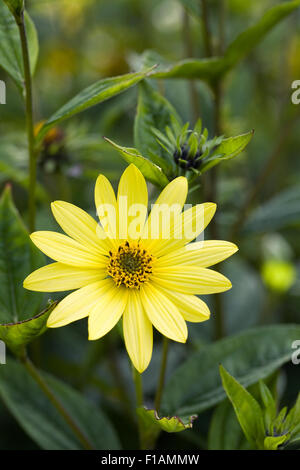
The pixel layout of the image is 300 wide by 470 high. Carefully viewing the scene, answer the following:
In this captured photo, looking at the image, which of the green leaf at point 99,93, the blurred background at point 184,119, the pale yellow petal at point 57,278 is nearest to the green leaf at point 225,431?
the blurred background at point 184,119

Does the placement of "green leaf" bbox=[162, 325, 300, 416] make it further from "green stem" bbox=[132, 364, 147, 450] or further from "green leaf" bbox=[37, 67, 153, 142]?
"green leaf" bbox=[37, 67, 153, 142]

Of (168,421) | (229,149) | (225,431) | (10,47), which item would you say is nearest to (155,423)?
(168,421)

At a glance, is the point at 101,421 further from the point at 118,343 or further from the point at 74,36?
the point at 74,36

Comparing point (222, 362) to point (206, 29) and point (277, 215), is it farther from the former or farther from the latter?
point (206, 29)

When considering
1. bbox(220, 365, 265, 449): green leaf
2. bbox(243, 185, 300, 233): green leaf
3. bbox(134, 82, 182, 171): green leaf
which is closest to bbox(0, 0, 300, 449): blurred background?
bbox(243, 185, 300, 233): green leaf
